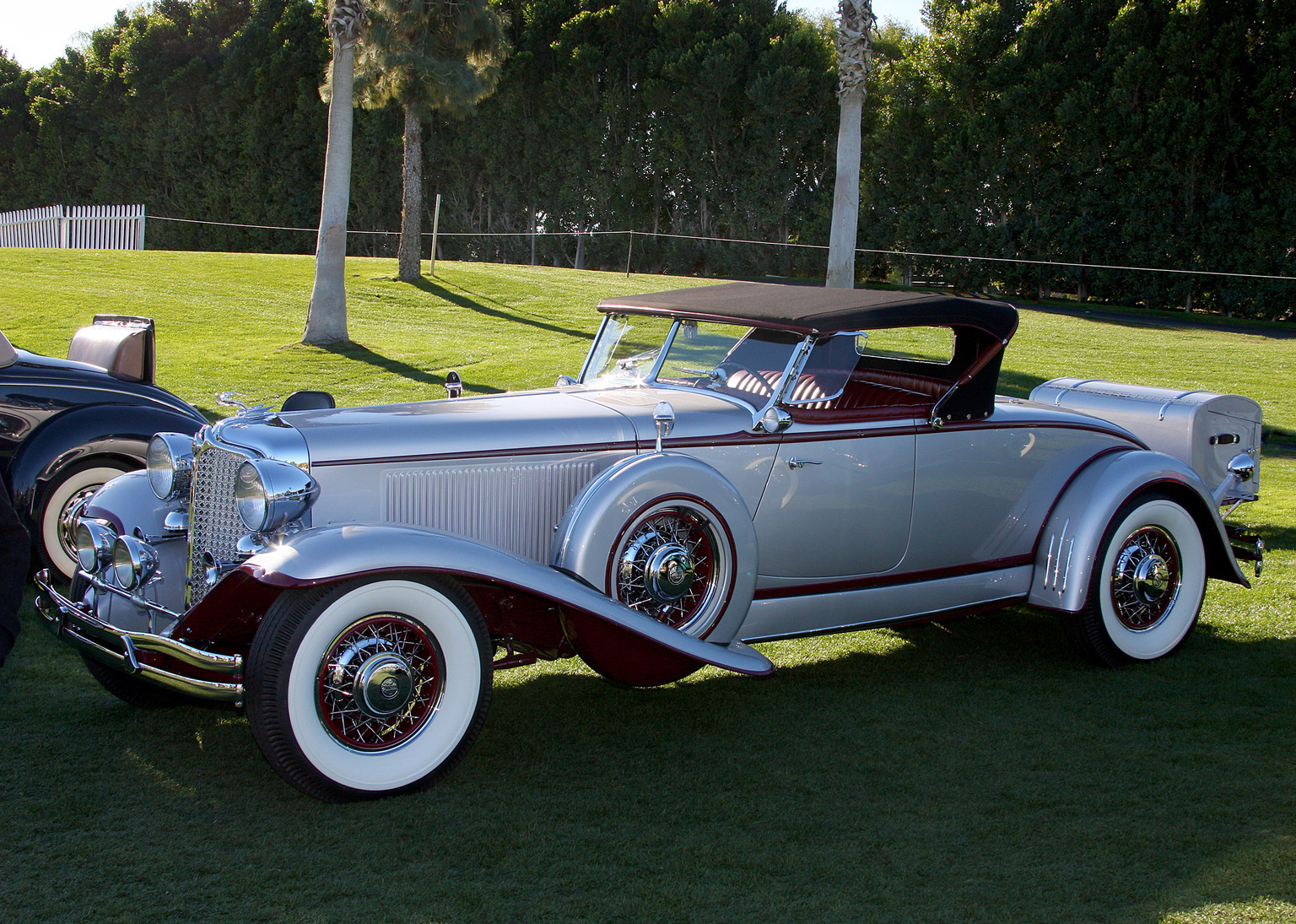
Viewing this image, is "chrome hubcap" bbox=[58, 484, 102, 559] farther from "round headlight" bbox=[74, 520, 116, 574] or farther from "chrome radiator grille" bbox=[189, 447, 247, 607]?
"chrome radiator grille" bbox=[189, 447, 247, 607]

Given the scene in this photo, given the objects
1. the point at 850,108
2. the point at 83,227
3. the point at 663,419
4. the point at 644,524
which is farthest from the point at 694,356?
the point at 83,227

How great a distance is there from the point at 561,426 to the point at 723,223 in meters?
33.0

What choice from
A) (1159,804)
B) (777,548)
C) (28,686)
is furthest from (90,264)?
(1159,804)

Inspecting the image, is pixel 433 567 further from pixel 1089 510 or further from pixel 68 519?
pixel 68 519

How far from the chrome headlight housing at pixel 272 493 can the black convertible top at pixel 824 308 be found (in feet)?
6.27

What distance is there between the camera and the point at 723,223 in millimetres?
35719

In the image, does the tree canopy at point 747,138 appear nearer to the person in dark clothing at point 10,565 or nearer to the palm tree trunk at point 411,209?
the palm tree trunk at point 411,209

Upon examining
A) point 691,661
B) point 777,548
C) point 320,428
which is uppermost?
point 320,428

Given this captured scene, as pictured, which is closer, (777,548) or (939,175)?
(777,548)

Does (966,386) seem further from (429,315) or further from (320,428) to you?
(429,315)

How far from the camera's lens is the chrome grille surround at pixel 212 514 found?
11.7 ft

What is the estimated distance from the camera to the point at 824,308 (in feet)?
14.1

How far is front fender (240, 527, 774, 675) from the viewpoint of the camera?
9.86ft

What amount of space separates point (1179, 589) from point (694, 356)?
257 centimetres
